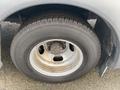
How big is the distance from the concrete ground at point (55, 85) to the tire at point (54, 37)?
25 cm

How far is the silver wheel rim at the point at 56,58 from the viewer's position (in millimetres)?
2594

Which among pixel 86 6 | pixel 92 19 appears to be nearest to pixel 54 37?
pixel 86 6

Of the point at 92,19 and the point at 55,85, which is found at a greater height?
the point at 92,19

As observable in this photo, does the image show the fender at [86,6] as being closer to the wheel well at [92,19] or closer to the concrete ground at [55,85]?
the wheel well at [92,19]

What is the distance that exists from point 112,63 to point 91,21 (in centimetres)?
43

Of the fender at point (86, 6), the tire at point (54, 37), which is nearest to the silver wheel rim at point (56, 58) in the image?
the tire at point (54, 37)

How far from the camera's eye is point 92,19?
2674 millimetres

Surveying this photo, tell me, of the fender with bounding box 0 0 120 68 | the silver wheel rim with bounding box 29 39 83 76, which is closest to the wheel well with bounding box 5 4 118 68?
the fender with bounding box 0 0 120 68

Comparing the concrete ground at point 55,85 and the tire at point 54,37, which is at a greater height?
the tire at point 54,37

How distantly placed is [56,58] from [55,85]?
0.24 metres

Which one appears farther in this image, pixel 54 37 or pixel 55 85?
pixel 55 85

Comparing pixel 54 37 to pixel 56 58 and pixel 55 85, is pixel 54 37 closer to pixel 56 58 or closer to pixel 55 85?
pixel 56 58

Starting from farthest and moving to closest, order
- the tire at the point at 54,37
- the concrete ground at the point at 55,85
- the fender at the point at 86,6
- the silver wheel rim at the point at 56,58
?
the concrete ground at the point at 55,85 → the silver wheel rim at the point at 56,58 → the tire at the point at 54,37 → the fender at the point at 86,6

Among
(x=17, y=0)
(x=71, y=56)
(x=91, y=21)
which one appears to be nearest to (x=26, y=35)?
(x=17, y=0)
